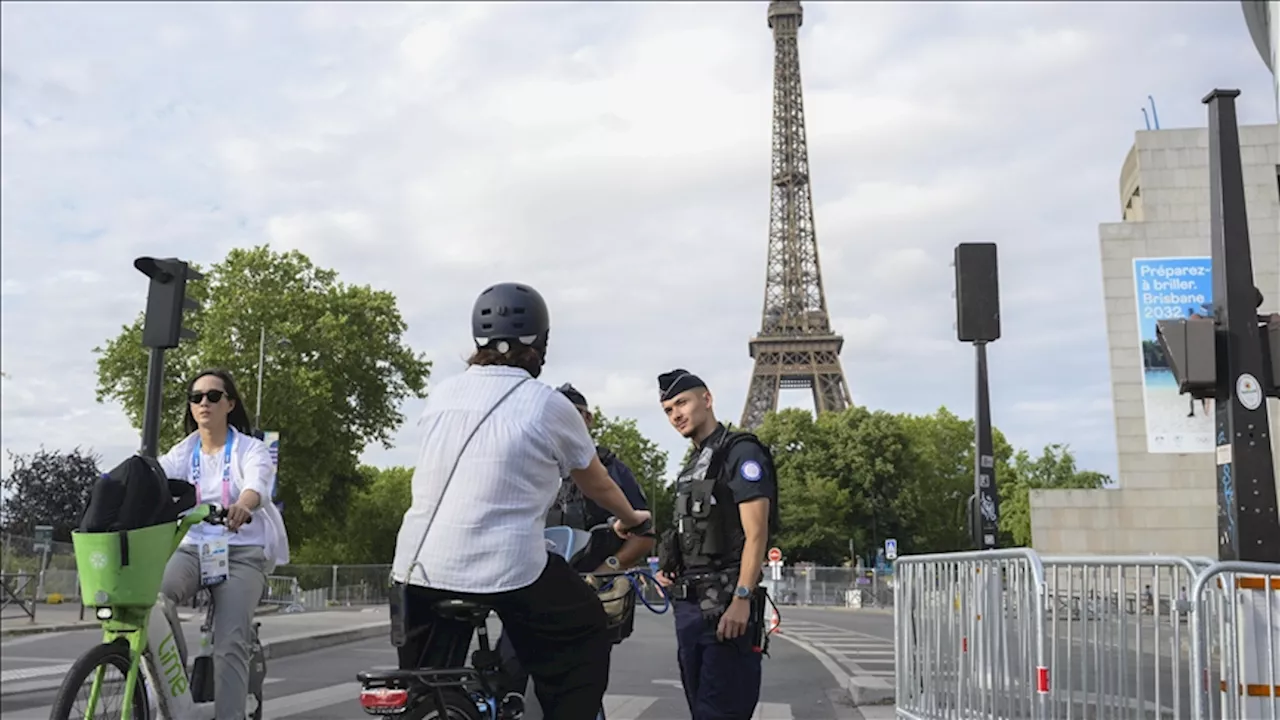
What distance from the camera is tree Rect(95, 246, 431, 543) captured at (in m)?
40.2

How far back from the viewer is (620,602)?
4043 mm

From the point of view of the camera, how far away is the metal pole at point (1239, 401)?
7188 millimetres

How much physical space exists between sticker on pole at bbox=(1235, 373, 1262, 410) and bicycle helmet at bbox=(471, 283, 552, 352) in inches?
218

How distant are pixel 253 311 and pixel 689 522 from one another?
130ft

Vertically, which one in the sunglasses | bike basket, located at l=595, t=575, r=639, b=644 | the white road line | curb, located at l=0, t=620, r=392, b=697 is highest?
the sunglasses

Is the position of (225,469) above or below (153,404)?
below

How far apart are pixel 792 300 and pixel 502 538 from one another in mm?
73946

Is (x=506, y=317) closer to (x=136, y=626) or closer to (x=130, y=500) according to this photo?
(x=130, y=500)

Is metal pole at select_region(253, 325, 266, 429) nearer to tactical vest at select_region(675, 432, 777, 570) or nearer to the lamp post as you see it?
the lamp post

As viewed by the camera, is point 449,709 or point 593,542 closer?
point 449,709

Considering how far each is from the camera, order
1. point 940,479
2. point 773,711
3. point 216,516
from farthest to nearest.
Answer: point 940,479, point 773,711, point 216,516

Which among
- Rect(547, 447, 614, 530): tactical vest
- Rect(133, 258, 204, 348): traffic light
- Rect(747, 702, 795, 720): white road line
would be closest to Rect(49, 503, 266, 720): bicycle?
Rect(547, 447, 614, 530): tactical vest

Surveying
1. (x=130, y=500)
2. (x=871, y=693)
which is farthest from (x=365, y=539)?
(x=130, y=500)

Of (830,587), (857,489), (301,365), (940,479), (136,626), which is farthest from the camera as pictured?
(940,479)
